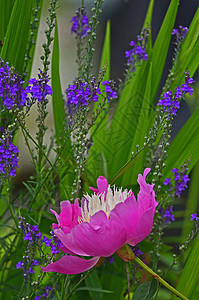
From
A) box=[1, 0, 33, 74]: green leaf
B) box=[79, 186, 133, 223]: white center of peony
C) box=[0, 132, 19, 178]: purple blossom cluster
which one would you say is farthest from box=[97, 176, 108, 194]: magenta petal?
box=[1, 0, 33, 74]: green leaf

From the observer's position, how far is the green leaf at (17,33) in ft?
1.64

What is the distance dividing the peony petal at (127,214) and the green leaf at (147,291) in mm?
46

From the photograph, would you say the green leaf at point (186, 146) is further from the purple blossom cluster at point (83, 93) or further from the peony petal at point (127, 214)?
the peony petal at point (127, 214)

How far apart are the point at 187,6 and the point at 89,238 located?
99cm

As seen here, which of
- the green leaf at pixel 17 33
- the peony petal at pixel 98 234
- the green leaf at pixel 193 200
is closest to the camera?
the peony petal at pixel 98 234

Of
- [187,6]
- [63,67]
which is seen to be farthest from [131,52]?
[63,67]

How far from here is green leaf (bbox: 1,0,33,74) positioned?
19.6 inches

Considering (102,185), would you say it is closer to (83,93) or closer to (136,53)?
(83,93)

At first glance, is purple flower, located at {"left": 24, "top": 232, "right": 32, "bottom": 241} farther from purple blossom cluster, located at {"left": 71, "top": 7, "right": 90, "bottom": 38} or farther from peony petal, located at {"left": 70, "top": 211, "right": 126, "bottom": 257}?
purple blossom cluster, located at {"left": 71, "top": 7, "right": 90, "bottom": 38}

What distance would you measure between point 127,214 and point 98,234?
0.02 meters

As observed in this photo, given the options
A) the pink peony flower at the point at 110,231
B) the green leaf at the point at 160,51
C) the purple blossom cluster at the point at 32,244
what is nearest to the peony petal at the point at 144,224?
the pink peony flower at the point at 110,231

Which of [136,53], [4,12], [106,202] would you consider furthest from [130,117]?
[106,202]

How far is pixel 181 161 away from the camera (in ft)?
1.76

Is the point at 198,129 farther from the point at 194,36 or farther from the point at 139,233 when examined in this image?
the point at 139,233
